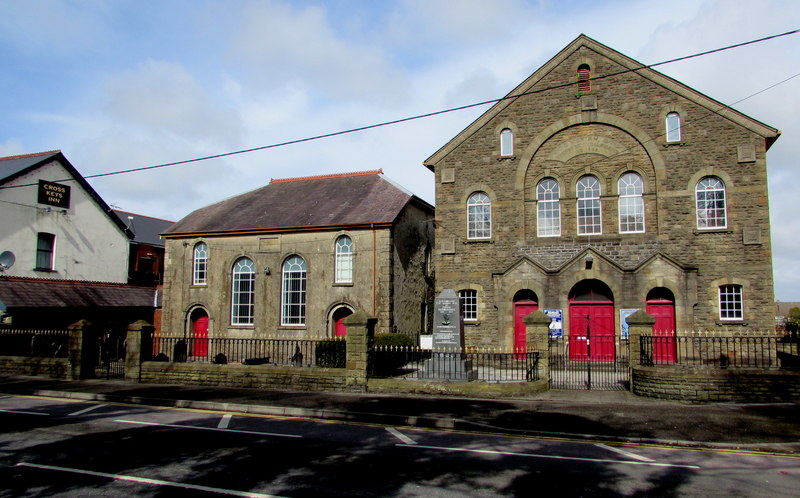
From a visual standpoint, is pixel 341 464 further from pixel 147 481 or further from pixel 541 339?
pixel 541 339

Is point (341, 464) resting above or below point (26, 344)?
below

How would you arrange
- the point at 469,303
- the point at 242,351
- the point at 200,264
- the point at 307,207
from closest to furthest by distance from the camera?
the point at 242,351
the point at 469,303
the point at 307,207
the point at 200,264

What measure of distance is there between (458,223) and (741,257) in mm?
10238

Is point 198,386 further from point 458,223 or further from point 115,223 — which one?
point 115,223

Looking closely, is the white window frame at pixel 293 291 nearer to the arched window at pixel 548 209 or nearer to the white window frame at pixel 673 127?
the arched window at pixel 548 209

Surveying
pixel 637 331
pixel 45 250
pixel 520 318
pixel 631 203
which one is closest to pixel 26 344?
pixel 45 250

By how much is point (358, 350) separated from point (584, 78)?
47.2 feet

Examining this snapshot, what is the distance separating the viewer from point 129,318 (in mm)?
31609

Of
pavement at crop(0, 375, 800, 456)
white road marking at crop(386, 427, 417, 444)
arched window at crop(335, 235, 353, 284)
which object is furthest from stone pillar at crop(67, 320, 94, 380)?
white road marking at crop(386, 427, 417, 444)

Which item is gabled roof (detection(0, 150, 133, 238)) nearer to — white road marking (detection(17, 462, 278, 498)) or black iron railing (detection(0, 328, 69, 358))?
black iron railing (detection(0, 328, 69, 358))

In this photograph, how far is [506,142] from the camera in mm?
23562

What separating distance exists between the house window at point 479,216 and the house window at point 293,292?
790cm

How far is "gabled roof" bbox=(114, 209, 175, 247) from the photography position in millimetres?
39750

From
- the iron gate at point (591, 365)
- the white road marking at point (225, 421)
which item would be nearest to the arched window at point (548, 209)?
the iron gate at point (591, 365)
